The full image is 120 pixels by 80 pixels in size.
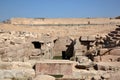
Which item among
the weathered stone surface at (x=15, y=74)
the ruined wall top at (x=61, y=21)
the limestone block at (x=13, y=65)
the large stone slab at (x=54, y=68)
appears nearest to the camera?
the weathered stone surface at (x=15, y=74)

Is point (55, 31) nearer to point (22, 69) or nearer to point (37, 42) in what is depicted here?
point (37, 42)

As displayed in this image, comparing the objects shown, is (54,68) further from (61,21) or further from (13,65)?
(61,21)

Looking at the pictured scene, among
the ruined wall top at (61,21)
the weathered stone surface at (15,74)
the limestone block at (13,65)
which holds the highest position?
the ruined wall top at (61,21)

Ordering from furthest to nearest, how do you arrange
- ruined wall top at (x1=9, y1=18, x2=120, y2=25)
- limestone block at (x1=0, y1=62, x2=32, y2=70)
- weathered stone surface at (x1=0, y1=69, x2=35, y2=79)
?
ruined wall top at (x1=9, y1=18, x2=120, y2=25) < limestone block at (x1=0, y1=62, x2=32, y2=70) < weathered stone surface at (x1=0, y1=69, x2=35, y2=79)

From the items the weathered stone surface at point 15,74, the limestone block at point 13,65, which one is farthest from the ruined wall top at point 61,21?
the weathered stone surface at point 15,74

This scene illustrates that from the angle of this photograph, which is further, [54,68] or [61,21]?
[61,21]

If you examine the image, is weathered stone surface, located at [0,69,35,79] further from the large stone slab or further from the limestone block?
the limestone block

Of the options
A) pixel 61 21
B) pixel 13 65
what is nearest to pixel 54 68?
pixel 13 65

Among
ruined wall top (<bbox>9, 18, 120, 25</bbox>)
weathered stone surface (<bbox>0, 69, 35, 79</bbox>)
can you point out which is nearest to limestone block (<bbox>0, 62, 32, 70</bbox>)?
weathered stone surface (<bbox>0, 69, 35, 79</bbox>)

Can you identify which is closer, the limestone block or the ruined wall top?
the limestone block

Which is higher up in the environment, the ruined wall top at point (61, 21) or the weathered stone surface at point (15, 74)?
the ruined wall top at point (61, 21)

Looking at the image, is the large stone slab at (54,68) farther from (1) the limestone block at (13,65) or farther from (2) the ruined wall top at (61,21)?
(2) the ruined wall top at (61,21)

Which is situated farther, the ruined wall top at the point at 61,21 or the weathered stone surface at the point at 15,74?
the ruined wall top at the point at 61,21

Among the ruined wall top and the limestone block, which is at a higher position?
the ruined wall top
